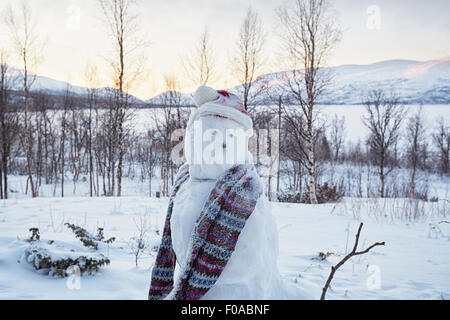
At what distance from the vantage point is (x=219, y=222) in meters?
1.21

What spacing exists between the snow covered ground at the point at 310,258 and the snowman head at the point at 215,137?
3.21 feet

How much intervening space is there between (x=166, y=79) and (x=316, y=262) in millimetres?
15729

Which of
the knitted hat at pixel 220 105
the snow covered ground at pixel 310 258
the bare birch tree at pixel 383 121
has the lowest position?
the snow covered ground at pixel 310 258

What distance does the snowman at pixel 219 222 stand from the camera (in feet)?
3.90

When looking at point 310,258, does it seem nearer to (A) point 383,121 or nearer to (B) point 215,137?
(B) point 215,137

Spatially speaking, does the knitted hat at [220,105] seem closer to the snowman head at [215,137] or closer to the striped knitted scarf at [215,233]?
the snowman head at [215,137]

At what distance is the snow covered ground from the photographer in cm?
209

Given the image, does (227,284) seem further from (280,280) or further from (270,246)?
(280,280)

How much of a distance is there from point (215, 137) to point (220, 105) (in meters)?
0.19

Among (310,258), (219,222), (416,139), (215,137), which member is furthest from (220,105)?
(416,139)

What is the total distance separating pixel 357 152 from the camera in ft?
105

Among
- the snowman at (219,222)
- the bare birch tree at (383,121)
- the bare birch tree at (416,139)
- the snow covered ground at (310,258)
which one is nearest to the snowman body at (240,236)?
the snowman at (219,222)

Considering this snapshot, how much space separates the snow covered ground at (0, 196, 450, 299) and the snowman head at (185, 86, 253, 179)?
3.21ft

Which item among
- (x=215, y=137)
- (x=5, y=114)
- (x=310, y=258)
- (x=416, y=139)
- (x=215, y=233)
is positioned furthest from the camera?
(x=416, y=139)
